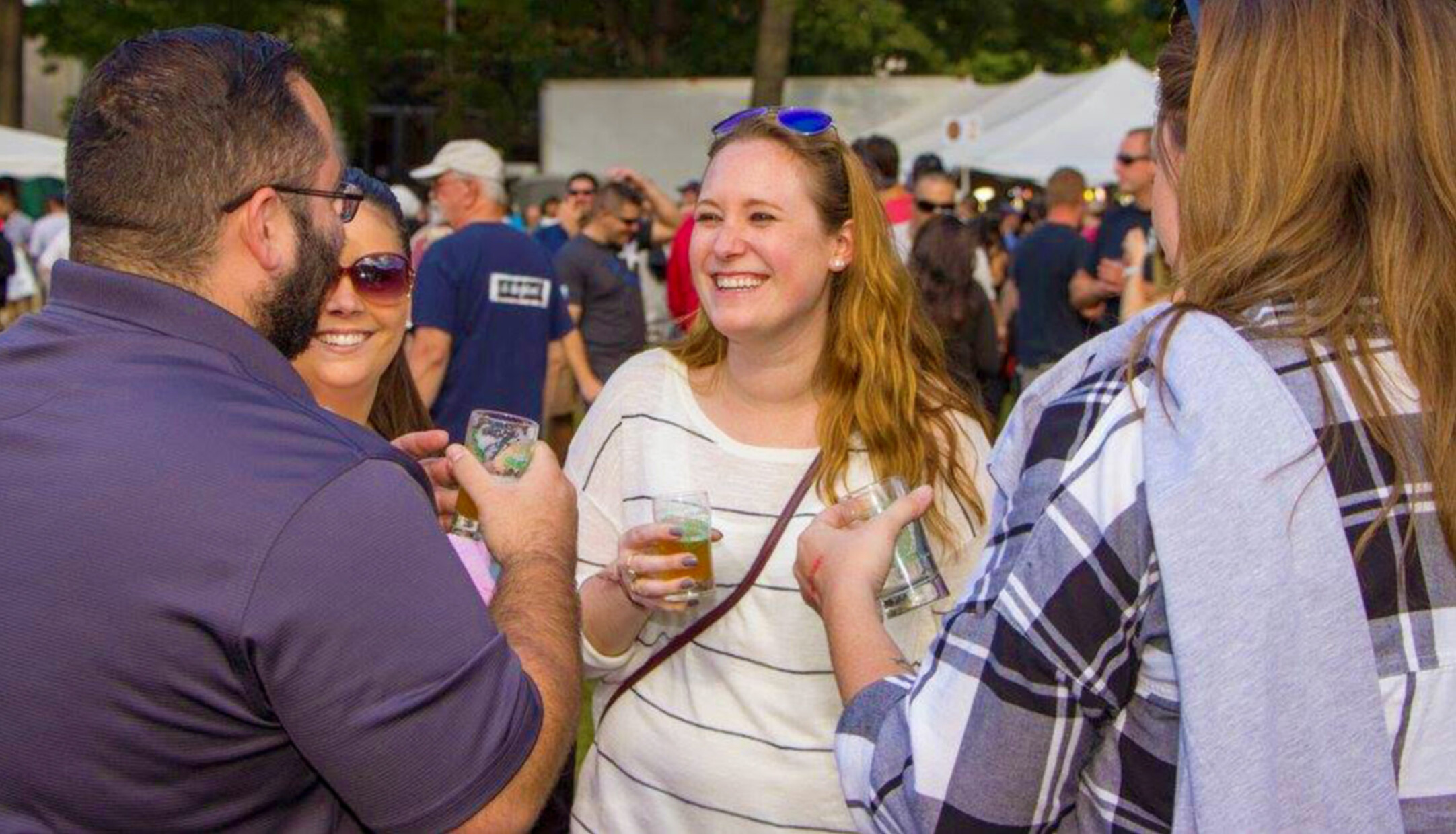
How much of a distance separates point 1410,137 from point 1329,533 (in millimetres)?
420

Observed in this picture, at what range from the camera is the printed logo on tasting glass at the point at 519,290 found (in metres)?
7.13

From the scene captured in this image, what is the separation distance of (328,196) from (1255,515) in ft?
3.75

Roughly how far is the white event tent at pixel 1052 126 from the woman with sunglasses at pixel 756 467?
1599 centimetres

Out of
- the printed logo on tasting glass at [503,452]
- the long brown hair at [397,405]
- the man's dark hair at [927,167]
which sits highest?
the man's dark hair at [927,167]

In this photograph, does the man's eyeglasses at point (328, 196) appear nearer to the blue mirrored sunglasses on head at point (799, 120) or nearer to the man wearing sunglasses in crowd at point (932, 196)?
the blue mirrored sunglasses on head at point (799, 120)

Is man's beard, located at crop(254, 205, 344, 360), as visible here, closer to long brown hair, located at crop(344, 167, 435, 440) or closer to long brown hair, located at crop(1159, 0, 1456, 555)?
long brown hair, located at crop(1159, 0, 1456, 555)

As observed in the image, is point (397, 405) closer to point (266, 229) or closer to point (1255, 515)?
point (266, 229)

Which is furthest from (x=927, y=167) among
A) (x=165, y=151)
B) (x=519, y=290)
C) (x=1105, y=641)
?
(x=1105, y=641)

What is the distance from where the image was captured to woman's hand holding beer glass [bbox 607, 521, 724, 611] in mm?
2605

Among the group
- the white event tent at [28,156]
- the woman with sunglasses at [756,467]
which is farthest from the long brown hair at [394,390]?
the white event tent at [28,156]

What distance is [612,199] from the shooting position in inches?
360

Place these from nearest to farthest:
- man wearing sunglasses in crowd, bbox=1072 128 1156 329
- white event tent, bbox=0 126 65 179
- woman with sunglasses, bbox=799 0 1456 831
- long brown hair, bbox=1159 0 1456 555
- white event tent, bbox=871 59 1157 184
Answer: woman with sunglasses, bbox=799 0 1456 831, long brown hair, bbox=1159 0 1456 555, man wearing sunglasses in crowd, bbox=1072 128 1156 329, white event tent, bbox=0 126 65 179, white event tent, bbox=871 59 1157 184

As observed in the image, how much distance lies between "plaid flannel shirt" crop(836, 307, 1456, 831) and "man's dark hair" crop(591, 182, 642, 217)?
766cm

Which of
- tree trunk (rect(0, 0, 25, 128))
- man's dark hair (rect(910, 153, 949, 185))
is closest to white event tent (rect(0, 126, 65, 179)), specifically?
tree trunk (rect(0, 0, 25, 128))
